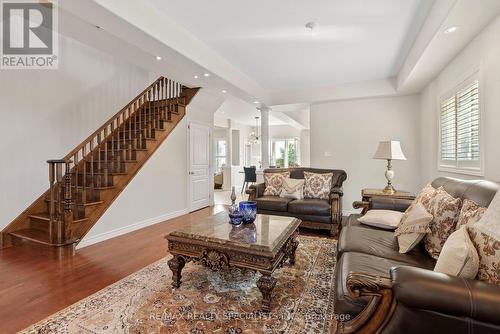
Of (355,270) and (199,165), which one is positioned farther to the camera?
(199,165)

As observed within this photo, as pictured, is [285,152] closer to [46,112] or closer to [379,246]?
[46,112]

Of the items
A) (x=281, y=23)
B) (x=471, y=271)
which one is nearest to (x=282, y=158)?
(x=281, y=23)

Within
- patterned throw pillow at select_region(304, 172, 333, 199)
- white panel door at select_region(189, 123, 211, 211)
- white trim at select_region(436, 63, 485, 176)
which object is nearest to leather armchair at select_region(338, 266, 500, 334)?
white trim at select_region(436, 63, 485, 176)

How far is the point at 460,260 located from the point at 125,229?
3889mm

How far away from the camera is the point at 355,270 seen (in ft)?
4.81

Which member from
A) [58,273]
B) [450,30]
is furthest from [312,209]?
[58,273]

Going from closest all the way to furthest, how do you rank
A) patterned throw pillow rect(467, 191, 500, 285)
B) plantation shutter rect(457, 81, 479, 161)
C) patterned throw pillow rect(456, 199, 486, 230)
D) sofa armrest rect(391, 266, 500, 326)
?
sofa armrest rect(391, 266, 500, 326)
patterned throw pillow rect(467, 191, 500, 285)
patterned throw pillow rect(456, 199, 486, 230)
plantation shutter rect(457, 81, 479, 161)

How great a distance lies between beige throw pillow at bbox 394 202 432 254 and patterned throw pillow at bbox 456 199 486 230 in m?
0.24

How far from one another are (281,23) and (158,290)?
292 centimetres

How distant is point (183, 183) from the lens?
508 cm

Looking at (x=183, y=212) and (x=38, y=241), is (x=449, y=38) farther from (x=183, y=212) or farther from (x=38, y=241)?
(x=38, y=241)

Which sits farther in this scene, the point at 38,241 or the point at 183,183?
the point at 183,183

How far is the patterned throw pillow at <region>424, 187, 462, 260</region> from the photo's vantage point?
1.67m

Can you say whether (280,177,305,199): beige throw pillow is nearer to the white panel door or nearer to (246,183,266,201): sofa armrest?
(246,183,266,201): sofa armrest
